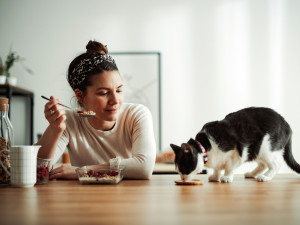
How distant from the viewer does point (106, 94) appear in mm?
1472

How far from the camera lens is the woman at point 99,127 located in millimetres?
1308

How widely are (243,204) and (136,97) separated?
9.11 ft

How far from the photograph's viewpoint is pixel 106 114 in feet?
4.93

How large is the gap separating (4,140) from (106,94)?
0.51 meters

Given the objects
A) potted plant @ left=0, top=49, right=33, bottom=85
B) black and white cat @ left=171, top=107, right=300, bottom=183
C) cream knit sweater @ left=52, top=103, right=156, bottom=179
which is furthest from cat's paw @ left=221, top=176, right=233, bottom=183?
potted plant @ left=0, top=49, right=33, bottom=85

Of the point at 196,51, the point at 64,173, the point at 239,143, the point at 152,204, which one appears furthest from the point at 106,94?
the point at 196,51

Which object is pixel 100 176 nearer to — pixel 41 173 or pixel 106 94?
pixel 41 173

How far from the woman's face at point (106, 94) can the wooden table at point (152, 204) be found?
50cm

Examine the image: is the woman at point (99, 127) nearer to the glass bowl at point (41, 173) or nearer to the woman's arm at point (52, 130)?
the woman's arm at point (52, 130)

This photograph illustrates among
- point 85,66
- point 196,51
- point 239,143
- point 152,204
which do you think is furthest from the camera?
point 196,51

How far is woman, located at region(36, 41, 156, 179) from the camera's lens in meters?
1.31

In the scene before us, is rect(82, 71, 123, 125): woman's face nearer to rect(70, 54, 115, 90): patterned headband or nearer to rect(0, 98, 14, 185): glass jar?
rect(70, 54, 115, 90): patterned headband

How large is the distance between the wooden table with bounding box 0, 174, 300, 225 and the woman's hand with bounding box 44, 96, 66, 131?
12.9 inches

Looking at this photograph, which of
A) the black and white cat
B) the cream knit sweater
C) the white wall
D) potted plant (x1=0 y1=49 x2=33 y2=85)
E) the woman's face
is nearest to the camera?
the black and white cat
